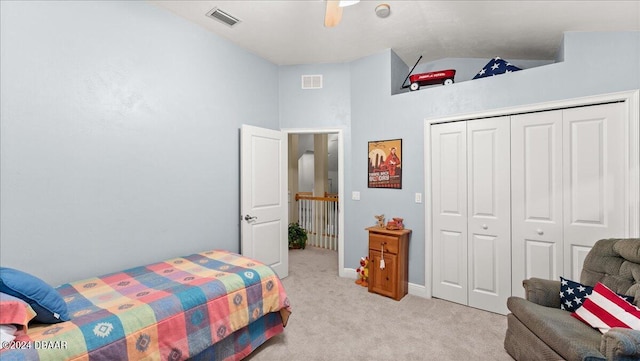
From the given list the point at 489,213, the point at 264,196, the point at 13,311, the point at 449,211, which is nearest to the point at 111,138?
the point at 13,311

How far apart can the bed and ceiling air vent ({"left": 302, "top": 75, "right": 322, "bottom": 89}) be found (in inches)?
98.6

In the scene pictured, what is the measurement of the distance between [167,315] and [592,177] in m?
3.39

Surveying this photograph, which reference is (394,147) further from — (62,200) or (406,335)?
(62,200)

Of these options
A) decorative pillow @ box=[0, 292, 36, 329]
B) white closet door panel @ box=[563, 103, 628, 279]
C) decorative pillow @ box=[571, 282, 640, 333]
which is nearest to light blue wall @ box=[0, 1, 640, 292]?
white closet door panel @ box=[563, 103, 628, 279]

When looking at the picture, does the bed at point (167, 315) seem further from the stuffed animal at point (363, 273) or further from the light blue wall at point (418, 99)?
the light blue wall at point (418, 99)

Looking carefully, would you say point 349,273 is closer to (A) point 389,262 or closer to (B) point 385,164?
(A) point 389,262

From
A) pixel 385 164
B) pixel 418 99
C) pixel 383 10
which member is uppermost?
pixel 383 10

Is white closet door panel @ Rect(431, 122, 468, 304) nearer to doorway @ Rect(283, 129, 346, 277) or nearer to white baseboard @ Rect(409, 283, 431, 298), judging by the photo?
white baseboard @ Rect(409, 283, 431, 298)

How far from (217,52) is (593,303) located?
383 centimetres

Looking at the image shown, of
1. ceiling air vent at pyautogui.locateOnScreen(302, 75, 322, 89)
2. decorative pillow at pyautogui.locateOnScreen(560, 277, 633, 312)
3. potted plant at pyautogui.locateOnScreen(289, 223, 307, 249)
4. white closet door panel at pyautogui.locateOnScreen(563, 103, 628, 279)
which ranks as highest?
ceiling air vent at pyautogui.locateOnScreen(302, 75, 322, 89)

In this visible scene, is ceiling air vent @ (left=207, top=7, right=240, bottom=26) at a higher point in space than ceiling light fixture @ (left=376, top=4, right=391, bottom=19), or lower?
higher

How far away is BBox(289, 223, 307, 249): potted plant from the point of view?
5.61 m

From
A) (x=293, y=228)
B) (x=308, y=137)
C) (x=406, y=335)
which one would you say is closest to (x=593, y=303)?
(x=406, y=335)

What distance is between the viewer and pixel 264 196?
12.0 ft
